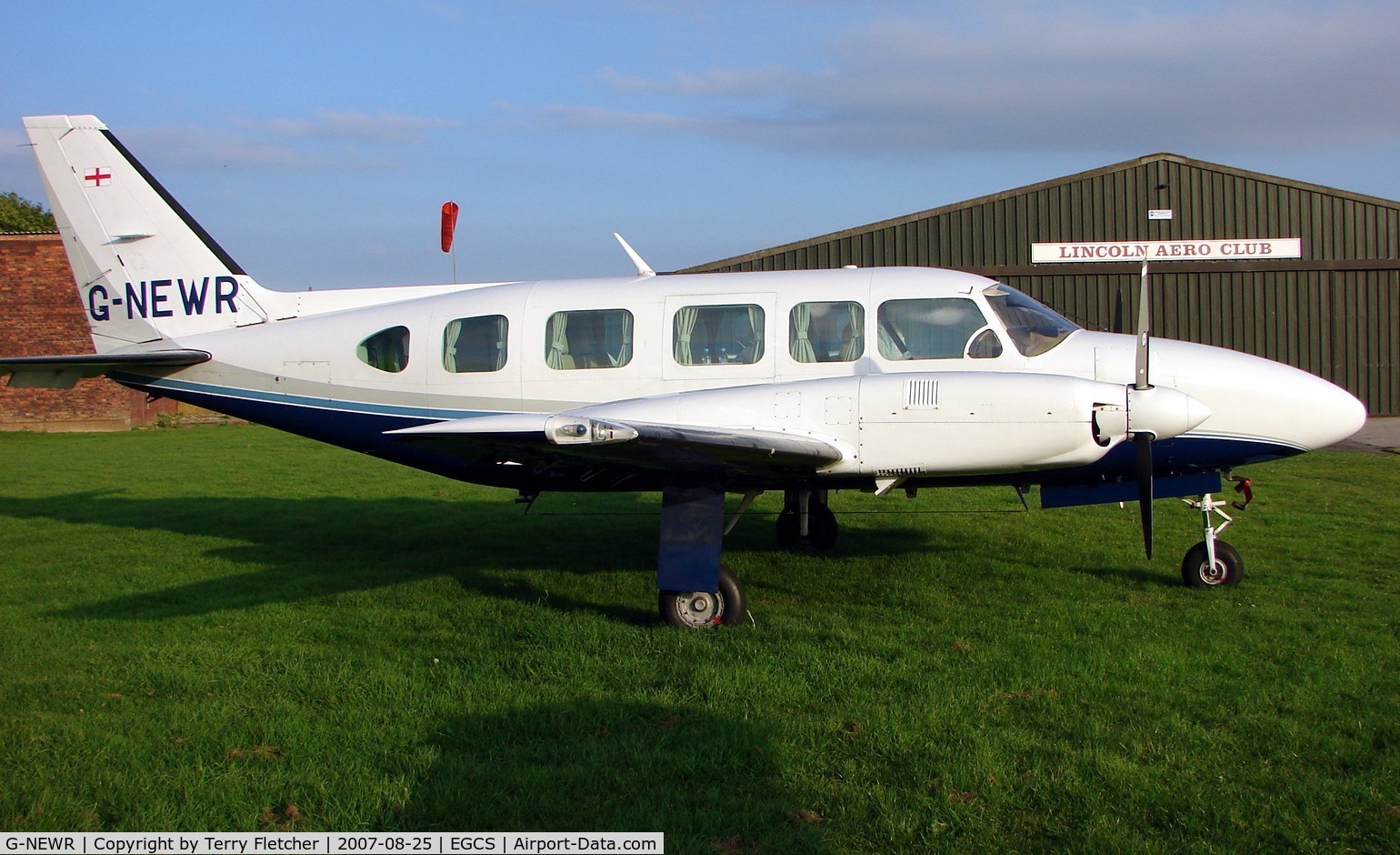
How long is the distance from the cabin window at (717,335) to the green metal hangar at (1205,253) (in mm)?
17773

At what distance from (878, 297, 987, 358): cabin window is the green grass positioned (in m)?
2.04

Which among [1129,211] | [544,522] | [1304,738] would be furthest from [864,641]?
[1129,211]

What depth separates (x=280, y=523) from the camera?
13.1 m

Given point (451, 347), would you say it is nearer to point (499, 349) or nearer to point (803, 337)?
point (499, 349)

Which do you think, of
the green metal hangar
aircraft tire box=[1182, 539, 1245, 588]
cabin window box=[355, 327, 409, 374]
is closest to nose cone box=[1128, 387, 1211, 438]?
aircraft tire box=[1182, 539, 1245, 588]

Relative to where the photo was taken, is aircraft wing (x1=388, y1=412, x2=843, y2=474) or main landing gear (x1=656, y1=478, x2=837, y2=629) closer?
aircraft wing (x1=388, y1=412, x2=843, y2=474)

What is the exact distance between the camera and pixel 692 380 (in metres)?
8.83

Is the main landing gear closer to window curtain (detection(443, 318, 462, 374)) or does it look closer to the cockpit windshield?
window curtain (detection(443, 318, 462, 374))

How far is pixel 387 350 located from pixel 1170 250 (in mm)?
22115

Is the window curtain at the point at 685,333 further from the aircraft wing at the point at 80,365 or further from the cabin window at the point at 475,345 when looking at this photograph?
the aircraft wing at the point at 80,365

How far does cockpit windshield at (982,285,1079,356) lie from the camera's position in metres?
8.42

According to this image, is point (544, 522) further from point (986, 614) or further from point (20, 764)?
point (20, 764)

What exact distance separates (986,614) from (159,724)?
5.60m

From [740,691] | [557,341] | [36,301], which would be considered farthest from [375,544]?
[36,301]
